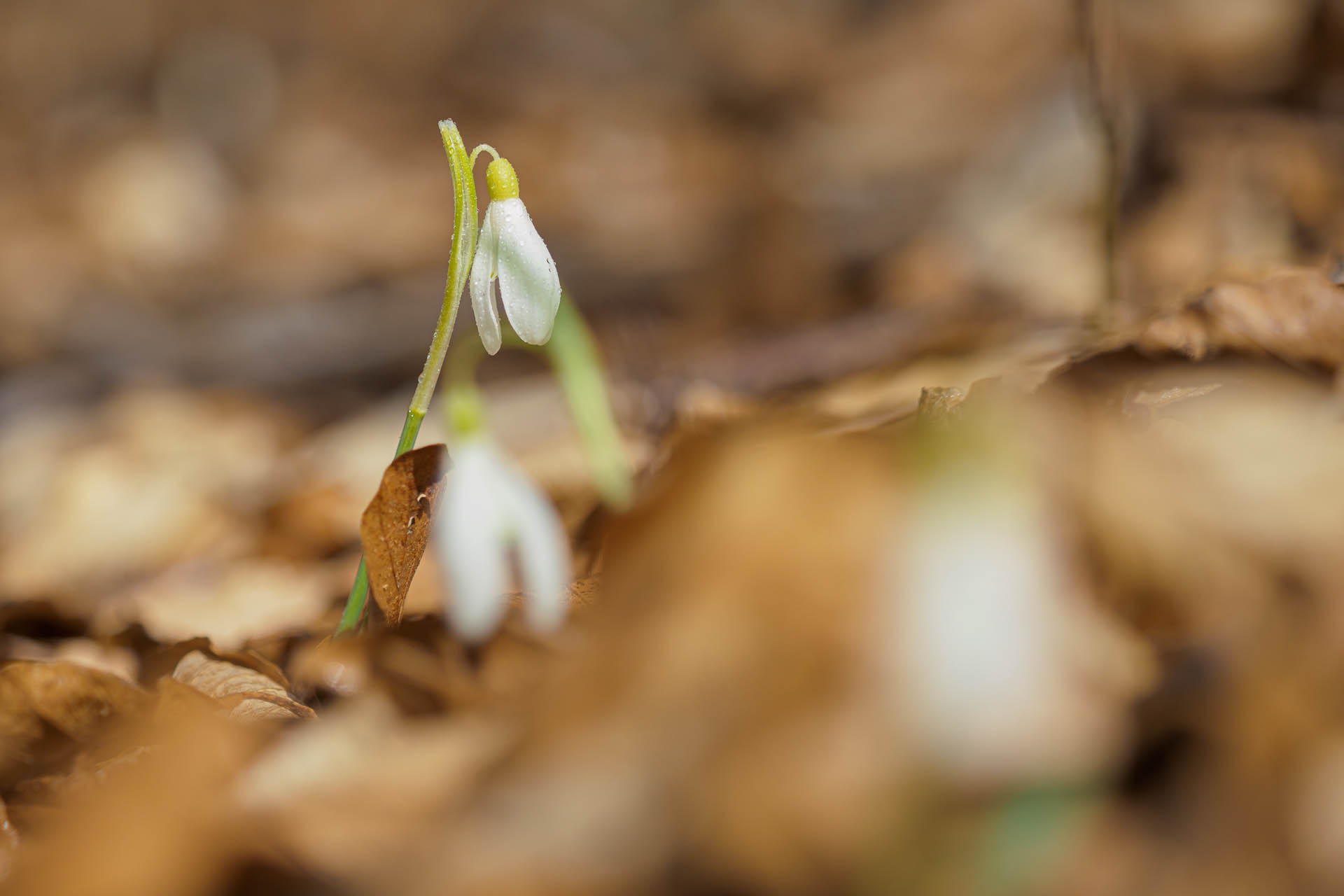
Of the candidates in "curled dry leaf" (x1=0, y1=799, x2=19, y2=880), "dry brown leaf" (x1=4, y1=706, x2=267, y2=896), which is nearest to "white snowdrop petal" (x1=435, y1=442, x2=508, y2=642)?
"dry brown leaf" (x1=4, y1=706, x2=267, y2=896)

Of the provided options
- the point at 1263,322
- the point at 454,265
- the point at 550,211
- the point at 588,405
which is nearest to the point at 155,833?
the point at 454,265

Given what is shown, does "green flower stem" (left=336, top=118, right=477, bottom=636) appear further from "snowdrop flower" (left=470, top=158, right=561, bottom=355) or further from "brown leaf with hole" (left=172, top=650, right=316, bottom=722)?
"brown leaf with hole" (left=172, top=650, right=316, bottom=722)

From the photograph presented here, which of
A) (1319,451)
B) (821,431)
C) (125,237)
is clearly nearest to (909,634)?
(821,431)

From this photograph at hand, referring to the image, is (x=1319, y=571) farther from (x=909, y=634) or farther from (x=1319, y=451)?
(x=909, y=634)

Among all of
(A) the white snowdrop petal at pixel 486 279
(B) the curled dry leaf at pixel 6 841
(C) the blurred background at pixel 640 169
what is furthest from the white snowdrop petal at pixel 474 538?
(C) the blurred background at pixel 640 169

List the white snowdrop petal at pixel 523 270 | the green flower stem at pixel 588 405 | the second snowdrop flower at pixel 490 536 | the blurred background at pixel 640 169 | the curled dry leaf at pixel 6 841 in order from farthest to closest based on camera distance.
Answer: the blurred background at pixel 640 169
the green flower stem at pixel 588 405
the white snowdrop petal at pixel 523 270
the second snowdrop flower at pixel 490 536
the curled dry leaf at pixel 6 841

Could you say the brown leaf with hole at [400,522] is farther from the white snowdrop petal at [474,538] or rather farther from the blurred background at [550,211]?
the blurred background at [550,211]
